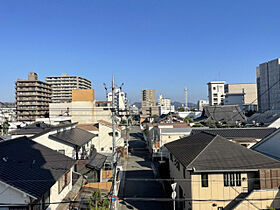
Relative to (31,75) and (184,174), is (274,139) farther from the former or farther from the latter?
(31,75)

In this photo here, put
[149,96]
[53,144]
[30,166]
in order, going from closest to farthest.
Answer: [30,166]
[53,144]
[149,96]

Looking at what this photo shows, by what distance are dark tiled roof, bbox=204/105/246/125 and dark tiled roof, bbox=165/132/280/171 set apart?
87.7 feet

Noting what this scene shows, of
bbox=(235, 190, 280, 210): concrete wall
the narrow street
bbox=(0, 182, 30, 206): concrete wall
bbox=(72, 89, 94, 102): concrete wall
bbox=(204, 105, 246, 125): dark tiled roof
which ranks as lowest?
the narrow street

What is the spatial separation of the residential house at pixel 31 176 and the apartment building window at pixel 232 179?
823 cm

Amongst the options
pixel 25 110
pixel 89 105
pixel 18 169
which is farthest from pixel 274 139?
pixel 25 110

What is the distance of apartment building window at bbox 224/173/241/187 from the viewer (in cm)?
1079

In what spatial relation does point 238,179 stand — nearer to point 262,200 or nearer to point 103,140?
point 262,200

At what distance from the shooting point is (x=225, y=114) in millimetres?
40406

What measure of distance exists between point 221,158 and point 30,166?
9.61 m

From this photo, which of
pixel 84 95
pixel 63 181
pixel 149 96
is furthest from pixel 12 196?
pixel 149 96

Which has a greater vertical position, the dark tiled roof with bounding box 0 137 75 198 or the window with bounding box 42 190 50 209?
the dark tiled roof with bounding box 0 137 75 198

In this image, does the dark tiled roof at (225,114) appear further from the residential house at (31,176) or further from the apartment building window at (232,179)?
the residential house at (31,176)

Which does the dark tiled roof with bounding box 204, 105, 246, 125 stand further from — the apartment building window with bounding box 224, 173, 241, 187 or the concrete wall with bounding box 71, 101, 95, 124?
the apartment building window with bounding box 224, 173, 241, 187

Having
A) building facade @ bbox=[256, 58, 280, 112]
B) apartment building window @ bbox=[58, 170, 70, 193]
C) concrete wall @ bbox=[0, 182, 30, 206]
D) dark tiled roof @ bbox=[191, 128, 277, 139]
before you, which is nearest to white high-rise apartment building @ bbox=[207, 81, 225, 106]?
building facade @ bbox=[256, 58, 280, 112]
